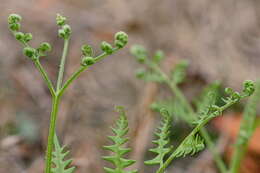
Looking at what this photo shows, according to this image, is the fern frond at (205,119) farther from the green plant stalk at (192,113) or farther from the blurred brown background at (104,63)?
the blurred brown background at (104,63)

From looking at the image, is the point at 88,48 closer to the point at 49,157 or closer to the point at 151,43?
the point at 49,157

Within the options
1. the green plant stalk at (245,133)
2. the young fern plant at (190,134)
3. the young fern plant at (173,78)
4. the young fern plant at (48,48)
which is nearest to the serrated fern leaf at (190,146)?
the young fern plant at (190,134)

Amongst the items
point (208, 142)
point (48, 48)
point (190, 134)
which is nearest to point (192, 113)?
point (208, 142)

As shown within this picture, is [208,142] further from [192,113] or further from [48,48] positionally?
[48,48]

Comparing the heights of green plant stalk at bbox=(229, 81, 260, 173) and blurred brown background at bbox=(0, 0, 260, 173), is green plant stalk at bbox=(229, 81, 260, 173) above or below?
below

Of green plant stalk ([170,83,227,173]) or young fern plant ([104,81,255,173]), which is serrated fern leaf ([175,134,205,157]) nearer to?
young fern plant ([104,81,255,173])

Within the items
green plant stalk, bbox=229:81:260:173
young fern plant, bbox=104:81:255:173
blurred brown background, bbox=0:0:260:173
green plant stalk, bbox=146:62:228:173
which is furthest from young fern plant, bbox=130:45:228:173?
young fern plant, bbox=104:81:255:173

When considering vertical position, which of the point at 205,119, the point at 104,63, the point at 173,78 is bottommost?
the point at 205,119

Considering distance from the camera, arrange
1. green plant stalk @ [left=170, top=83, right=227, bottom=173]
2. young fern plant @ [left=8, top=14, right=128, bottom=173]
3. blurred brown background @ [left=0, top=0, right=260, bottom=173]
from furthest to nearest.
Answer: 1. blurred brown background @ [left=0, top=0, right=260, bottom=173]
2. green plant stalk @ [left=170, top=83, right=227, bottom=173]
3. young fern plant @ [left=8, top=14, right=128, bottom=173]
